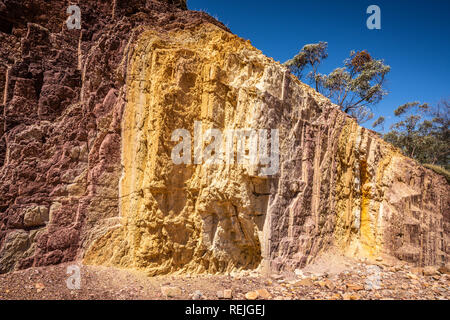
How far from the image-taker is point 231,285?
4277 mm

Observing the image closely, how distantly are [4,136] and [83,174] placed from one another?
119 cm

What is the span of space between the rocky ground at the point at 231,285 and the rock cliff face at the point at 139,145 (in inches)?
9.2

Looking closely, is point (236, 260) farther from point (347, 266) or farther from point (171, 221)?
point (347, 266)

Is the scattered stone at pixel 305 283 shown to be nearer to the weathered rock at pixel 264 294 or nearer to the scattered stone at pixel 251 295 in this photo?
the weathered rock at pixel 264 294

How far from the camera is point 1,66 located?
4039mm

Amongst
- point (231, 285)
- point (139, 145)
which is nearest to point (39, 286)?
point (139, 145)

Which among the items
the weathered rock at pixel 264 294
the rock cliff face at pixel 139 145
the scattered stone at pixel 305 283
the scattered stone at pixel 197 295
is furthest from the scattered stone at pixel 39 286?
the scattered stone at pixel 305 283

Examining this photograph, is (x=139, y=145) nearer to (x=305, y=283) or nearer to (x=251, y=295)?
(x=251, y=295)

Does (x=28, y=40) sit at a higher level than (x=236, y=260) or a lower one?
higher

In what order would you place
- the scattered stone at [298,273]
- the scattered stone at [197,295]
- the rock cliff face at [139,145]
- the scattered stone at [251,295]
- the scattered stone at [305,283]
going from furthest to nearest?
1. the scattered stone at [298,273]
2. the scattered stone at [305,283]
3. the rock cliff face at [139,145]
4. the scattered stone at [251,295]
5. the scattered stone at [197,295]

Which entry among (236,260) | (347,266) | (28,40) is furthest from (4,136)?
(347,266)

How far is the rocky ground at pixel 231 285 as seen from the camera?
3570mm

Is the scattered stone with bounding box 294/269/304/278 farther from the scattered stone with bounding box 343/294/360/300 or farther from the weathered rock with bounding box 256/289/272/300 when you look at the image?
the weathered rock with bounding box 256/289/272/300

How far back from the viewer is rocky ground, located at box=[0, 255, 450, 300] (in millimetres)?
3570
